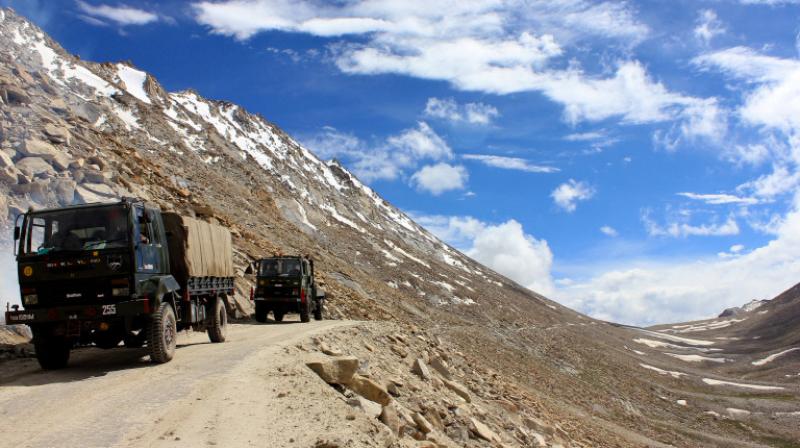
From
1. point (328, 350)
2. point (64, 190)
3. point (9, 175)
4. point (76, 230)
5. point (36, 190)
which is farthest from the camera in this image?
point (64, 190)

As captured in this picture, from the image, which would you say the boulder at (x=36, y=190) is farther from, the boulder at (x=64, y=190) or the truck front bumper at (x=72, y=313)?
the truck front bumper at (x=72, y=313)

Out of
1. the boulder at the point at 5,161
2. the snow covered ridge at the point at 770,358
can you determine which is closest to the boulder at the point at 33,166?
the boulder at the point at 5,161

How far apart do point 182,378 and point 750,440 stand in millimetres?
57131

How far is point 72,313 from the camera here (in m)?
11.5

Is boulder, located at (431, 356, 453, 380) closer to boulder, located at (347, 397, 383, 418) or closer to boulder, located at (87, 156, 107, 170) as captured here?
boulder, located at (347, 397, 383, 418)

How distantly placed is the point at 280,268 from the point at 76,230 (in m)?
14.7

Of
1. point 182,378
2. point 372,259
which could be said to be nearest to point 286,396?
point 182,378

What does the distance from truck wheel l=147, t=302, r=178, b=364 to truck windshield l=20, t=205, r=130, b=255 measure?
1.63 m

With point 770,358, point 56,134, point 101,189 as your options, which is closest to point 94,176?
point 101,189

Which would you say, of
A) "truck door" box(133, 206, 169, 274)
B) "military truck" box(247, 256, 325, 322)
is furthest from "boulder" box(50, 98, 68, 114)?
"truck door" box(133, 206, 169, 274)

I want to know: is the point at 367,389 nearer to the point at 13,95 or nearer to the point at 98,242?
the point at 98,242

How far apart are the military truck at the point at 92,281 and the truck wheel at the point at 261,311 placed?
A: 12.8 meters

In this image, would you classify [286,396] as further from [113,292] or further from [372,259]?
[372,259]

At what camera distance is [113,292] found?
11617 mm
